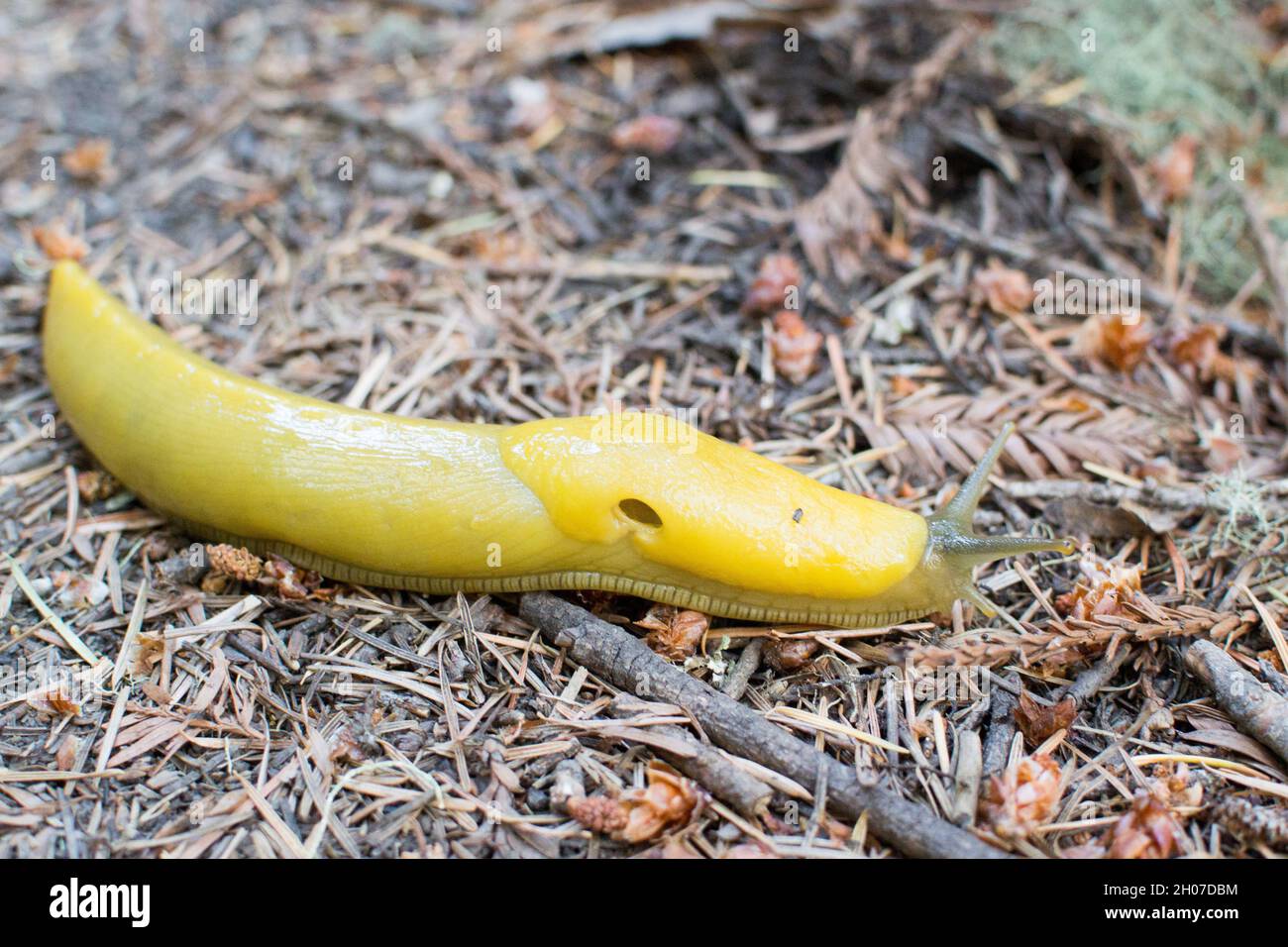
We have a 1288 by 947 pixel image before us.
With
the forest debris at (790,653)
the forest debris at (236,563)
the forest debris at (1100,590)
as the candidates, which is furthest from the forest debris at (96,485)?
the forest debris at (1100,590)

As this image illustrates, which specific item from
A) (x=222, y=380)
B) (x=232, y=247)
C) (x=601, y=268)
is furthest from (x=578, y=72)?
(x=222, y=380)

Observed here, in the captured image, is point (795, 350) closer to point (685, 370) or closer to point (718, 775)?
point (685, 370)

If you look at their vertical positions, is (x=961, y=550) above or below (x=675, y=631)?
above

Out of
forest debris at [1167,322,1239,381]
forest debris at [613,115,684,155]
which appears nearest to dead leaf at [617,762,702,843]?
forest debris at [1167,322,1239,381]

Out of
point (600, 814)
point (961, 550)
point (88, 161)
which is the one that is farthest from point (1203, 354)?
point (88, 161)

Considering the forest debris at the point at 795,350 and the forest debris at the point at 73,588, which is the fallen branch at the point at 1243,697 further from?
the forest debris at the point at 73,588
